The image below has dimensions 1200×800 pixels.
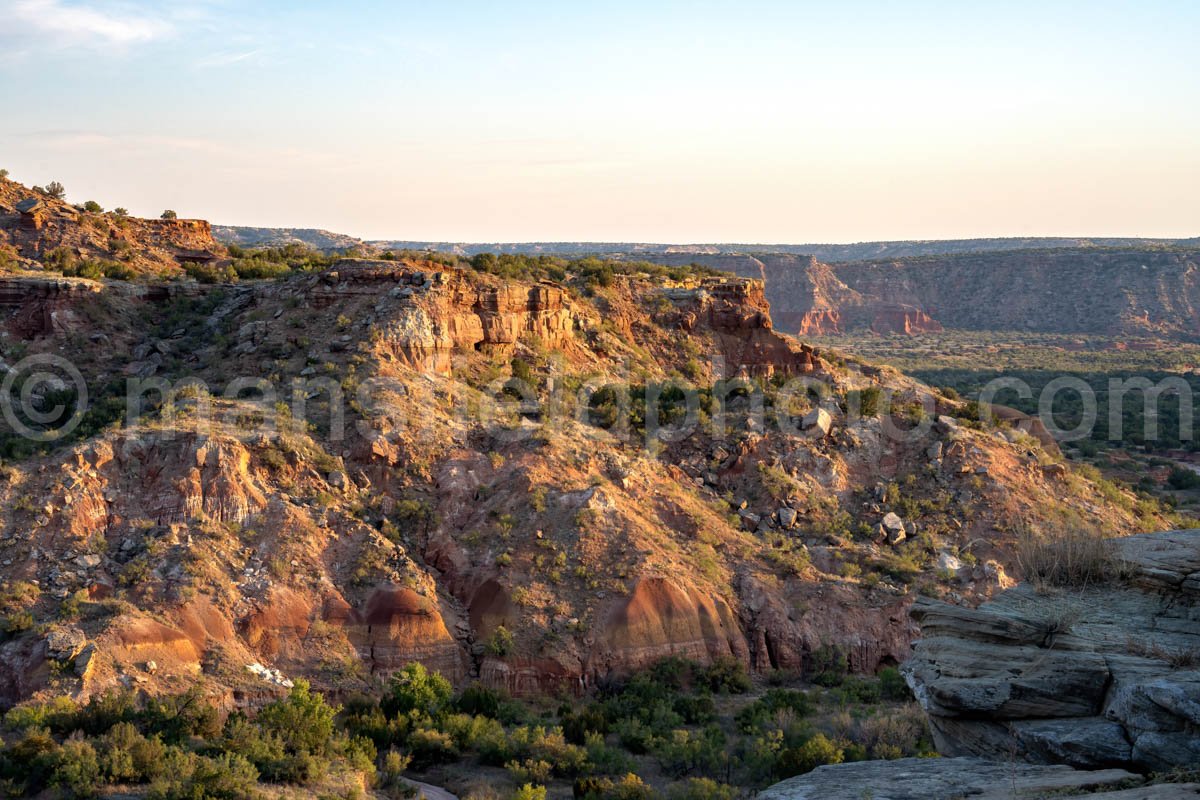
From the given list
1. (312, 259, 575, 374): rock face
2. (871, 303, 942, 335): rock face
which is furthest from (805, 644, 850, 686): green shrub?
(871, 303, 942, 335): rock face

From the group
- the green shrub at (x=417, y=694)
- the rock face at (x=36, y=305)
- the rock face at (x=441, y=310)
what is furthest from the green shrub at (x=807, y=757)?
the rock face at (x=36, y=305)

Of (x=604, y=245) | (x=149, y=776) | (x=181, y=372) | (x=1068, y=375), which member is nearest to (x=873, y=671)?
(x=149, y=776)

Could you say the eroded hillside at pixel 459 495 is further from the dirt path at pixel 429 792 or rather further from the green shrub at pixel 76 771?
the dirt path at pixel 429 792

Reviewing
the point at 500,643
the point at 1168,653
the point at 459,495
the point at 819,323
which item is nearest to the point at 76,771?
the point at 500,643

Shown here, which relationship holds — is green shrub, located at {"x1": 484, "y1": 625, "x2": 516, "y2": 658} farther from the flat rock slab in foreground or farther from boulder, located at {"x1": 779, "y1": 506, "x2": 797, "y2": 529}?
the flat rock slab in foreground

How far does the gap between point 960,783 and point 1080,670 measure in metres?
1.86

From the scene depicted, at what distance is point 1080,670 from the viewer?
10.6m

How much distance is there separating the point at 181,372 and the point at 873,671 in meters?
18.0

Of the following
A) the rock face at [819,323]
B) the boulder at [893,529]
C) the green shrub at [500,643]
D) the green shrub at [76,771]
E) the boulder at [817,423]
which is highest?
the rock face at [819,323]

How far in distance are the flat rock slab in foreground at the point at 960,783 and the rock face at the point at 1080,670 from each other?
39cm

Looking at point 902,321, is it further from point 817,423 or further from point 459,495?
point 459,495

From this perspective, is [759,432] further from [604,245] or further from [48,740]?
[604,245]

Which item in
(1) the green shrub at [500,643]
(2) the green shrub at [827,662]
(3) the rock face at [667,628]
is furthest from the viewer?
(2) the green shrub at [827,662]

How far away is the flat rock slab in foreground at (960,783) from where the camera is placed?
29.1ft
